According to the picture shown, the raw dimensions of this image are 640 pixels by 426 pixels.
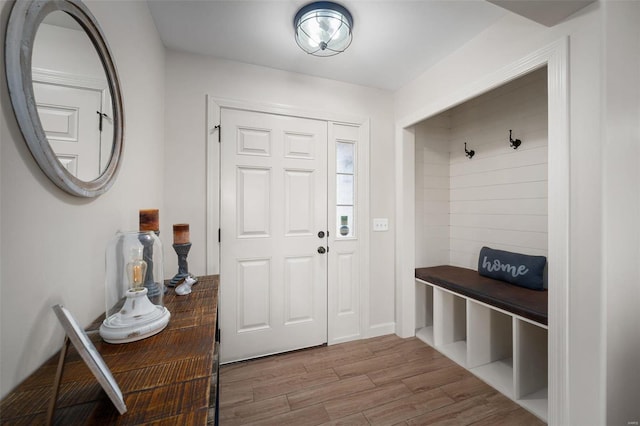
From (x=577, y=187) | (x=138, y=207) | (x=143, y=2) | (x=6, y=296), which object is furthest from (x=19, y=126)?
(x=577, y=187)

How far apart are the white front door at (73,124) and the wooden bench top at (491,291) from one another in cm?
235

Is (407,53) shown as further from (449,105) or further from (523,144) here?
(523,144)

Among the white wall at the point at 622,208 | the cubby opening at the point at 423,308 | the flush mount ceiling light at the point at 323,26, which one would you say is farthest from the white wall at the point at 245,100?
the white wall at the point at 622,208

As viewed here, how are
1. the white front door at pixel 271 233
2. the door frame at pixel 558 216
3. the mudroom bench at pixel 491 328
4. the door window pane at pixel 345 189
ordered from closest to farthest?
1. the door frame at pixel 558 216
2. the mudroom bench at pixel 491 328
3. the white front door at pixel 271 233
4. the door window pane at pixel 345 189

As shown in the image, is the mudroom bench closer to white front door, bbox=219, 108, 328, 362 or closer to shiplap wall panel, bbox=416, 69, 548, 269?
shiplap wall panel, bbox=416, 69, 548, 269

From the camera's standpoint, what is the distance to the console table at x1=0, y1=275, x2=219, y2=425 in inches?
20.3

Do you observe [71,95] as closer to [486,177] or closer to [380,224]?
[380,224]

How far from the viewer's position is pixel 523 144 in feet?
7.19

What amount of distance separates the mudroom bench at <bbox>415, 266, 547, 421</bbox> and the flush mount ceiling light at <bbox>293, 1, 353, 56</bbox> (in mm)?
2133

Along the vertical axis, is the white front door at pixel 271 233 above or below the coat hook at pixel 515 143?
below

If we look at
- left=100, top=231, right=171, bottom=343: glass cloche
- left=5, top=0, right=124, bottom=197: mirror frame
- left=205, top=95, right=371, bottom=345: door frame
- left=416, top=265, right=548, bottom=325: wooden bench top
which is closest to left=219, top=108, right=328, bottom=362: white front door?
left=205, top=95, right=371, bottom=345: door frame

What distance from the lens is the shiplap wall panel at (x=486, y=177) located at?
2.09 m

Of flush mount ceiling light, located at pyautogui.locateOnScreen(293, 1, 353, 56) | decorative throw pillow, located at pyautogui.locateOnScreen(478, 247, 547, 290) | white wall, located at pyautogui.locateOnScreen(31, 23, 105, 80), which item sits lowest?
decorative throw pillow, located at pyautogui.locateOnScreen(478, 247, 547, 290)

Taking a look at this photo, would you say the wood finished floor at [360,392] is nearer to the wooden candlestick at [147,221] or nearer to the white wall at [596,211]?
the white wall at [596,211]
